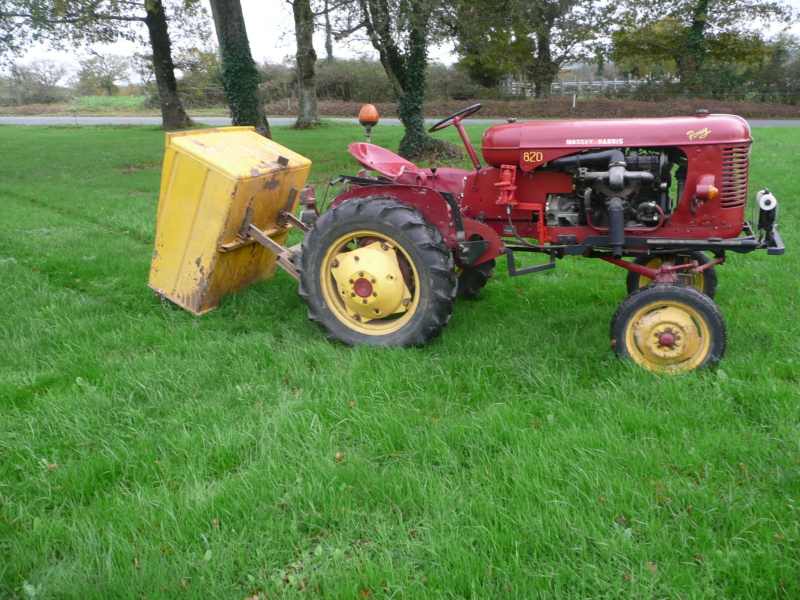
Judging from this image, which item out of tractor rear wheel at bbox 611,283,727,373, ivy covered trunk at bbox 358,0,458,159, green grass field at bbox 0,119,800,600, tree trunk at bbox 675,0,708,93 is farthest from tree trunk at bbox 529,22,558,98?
tractor rear wheel at bbox 611,283,727,373

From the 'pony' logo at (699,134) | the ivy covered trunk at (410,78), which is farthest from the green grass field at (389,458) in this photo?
the ivy covered trunk at (410,78)

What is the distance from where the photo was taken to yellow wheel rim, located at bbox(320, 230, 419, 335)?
3986 millimetres

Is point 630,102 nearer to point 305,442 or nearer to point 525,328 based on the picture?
point 525,328

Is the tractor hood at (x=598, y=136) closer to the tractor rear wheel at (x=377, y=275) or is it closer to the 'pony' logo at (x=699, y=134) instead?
the 'pony' logo at (x=699, y=134)

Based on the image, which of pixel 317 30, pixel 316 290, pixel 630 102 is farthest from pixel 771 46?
pixel 316 290

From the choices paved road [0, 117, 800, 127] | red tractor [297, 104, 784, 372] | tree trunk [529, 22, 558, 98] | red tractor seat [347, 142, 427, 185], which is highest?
tree trunk [529, 22, 558, 98]

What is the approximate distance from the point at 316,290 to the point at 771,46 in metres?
31.9

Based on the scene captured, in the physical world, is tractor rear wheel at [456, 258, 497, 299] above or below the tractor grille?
below

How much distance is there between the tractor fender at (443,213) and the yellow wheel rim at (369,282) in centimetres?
30

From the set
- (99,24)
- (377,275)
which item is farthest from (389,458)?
(99,24)

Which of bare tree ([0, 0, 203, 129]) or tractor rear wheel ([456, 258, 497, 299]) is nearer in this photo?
tractor rear wheel ([456, 258, 497, 299])

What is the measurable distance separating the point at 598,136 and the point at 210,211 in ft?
8.62

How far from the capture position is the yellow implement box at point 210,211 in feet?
14.0

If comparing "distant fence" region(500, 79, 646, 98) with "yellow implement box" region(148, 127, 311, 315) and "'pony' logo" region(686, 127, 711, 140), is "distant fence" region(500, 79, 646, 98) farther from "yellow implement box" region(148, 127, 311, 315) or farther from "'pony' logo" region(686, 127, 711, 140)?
"'pony' logo" region(686, 127, 711, 140)
